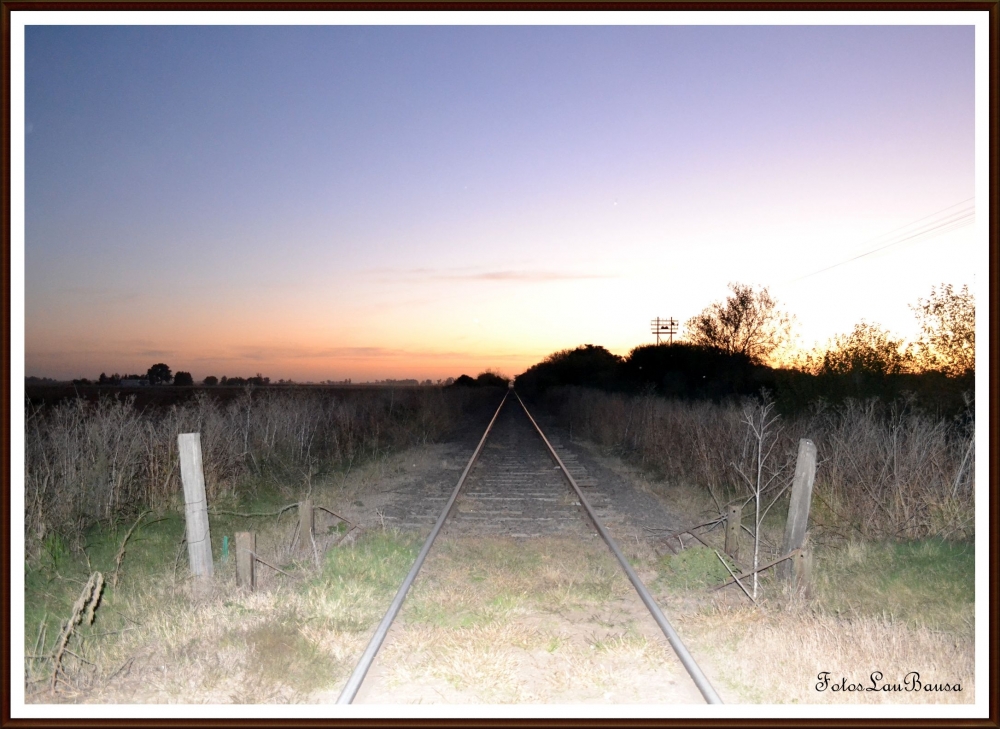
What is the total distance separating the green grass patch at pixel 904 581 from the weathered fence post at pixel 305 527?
5.64 meters

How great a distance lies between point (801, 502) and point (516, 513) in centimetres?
476

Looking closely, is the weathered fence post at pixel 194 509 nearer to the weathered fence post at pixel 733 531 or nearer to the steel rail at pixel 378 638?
the steel rail at pixel 378 638

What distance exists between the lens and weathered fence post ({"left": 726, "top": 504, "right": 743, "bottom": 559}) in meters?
7.91

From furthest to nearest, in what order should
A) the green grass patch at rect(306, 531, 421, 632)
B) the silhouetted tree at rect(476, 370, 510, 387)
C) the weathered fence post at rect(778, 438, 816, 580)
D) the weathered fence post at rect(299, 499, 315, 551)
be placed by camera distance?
the silhouetted tree at rect(476, 370, 510, 387)
the weathered fence post at rect(299, 499, 315, 551)
the weathered fence post at rect(778, 438, 816, 580)
the green grass patch at rect(306, 531, 421, 632)

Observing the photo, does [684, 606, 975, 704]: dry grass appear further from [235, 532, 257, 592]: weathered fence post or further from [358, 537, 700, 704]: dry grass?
[235, 532, 257, 592]: weathered fence post

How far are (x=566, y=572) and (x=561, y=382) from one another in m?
73.7

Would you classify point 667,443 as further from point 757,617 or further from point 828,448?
point 757,617

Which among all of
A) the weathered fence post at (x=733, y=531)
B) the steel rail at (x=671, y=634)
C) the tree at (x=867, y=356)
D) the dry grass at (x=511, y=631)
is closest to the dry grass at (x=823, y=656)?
the dry grass at (x=511, y=631)

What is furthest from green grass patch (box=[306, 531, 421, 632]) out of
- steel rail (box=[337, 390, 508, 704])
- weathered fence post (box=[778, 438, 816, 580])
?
weathered fence post (box=[778, 438, 816, 580])

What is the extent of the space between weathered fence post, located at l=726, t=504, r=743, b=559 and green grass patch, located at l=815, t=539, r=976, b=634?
0.91 meters

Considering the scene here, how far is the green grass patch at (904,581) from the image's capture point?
19.2 feet

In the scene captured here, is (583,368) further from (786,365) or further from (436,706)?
(436,706)

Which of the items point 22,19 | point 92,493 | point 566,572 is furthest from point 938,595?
point 92,493

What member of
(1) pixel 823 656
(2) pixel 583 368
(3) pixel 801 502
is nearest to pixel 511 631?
(1) pixel 823 656
